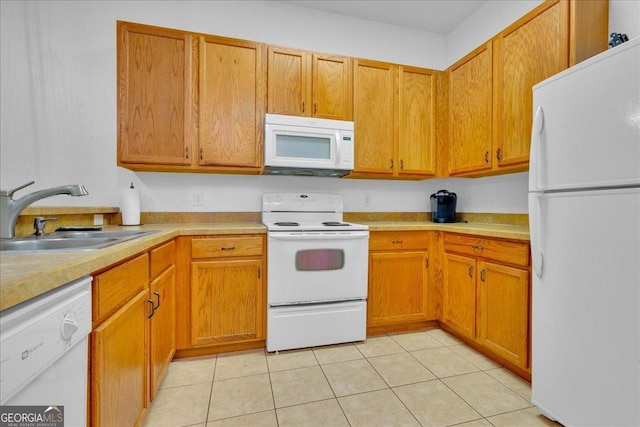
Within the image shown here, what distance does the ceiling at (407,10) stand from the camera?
2.62 m

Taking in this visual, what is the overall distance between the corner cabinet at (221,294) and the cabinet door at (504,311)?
1471mm

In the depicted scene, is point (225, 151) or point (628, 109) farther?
point (225, 151)

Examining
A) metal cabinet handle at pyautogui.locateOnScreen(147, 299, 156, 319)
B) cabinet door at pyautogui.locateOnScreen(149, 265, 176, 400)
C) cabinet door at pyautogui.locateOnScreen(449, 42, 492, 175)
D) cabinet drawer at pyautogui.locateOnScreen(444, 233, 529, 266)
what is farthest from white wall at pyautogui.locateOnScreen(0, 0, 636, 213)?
metal cabinet handle at pyautogui.locateOnScreen(147, 299, 156, 319)

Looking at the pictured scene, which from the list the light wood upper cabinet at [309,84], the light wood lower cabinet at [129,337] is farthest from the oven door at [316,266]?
the light wood upper cabinet at [309,84]

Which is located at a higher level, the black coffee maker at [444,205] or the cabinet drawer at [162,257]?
the black coffee maker at [444,205]

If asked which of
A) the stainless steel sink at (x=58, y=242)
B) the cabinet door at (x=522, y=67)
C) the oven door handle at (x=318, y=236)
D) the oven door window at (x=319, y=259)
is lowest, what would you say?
the oven door window at (x=319, y=259)

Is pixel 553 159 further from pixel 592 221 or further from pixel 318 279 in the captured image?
pixel 318 279

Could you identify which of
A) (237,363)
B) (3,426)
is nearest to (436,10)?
(237,363)

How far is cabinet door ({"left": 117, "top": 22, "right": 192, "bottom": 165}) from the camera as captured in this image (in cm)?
205

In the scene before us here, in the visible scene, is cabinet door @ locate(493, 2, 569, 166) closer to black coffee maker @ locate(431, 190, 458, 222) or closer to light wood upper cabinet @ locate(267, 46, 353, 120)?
black coffee maker @ locate(431, 190, 458, 222)

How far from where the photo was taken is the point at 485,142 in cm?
228

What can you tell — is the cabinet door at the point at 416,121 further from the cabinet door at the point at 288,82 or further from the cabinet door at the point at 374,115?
the cabinet door at the point at 288,82

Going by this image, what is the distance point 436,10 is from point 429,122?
1006 millimetres

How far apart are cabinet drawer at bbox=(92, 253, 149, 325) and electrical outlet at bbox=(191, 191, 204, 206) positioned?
1.21 meters
